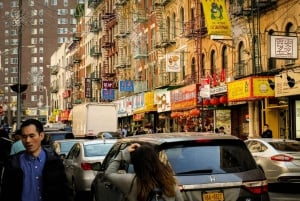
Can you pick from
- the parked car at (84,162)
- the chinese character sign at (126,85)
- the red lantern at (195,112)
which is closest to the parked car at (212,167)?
the parked car at (84,162)

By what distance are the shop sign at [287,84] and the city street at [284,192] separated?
31.3 ft

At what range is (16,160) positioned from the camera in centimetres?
549

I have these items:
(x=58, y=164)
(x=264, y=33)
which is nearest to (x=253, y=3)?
(x=264, y=33)

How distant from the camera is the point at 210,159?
7.87m

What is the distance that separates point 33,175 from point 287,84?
2278cm

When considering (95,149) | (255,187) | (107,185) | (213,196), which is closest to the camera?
(213,196)

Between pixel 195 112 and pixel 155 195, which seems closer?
pixel 155 195

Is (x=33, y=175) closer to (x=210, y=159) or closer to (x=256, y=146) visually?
(x=210, y=159)

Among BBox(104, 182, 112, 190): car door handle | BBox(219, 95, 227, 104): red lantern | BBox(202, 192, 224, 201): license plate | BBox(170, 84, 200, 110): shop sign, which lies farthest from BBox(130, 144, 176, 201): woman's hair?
BBox(170, 84, 200, 110): shop sign

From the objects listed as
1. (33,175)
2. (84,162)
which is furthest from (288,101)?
(33,175)

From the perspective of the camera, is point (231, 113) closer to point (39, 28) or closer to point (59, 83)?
point (59, 83)

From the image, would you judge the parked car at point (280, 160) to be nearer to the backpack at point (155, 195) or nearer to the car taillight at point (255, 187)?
the car taillight at point (255, 187)

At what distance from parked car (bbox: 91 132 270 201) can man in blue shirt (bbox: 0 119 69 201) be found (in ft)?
6.65

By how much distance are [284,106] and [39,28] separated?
138301 mm
